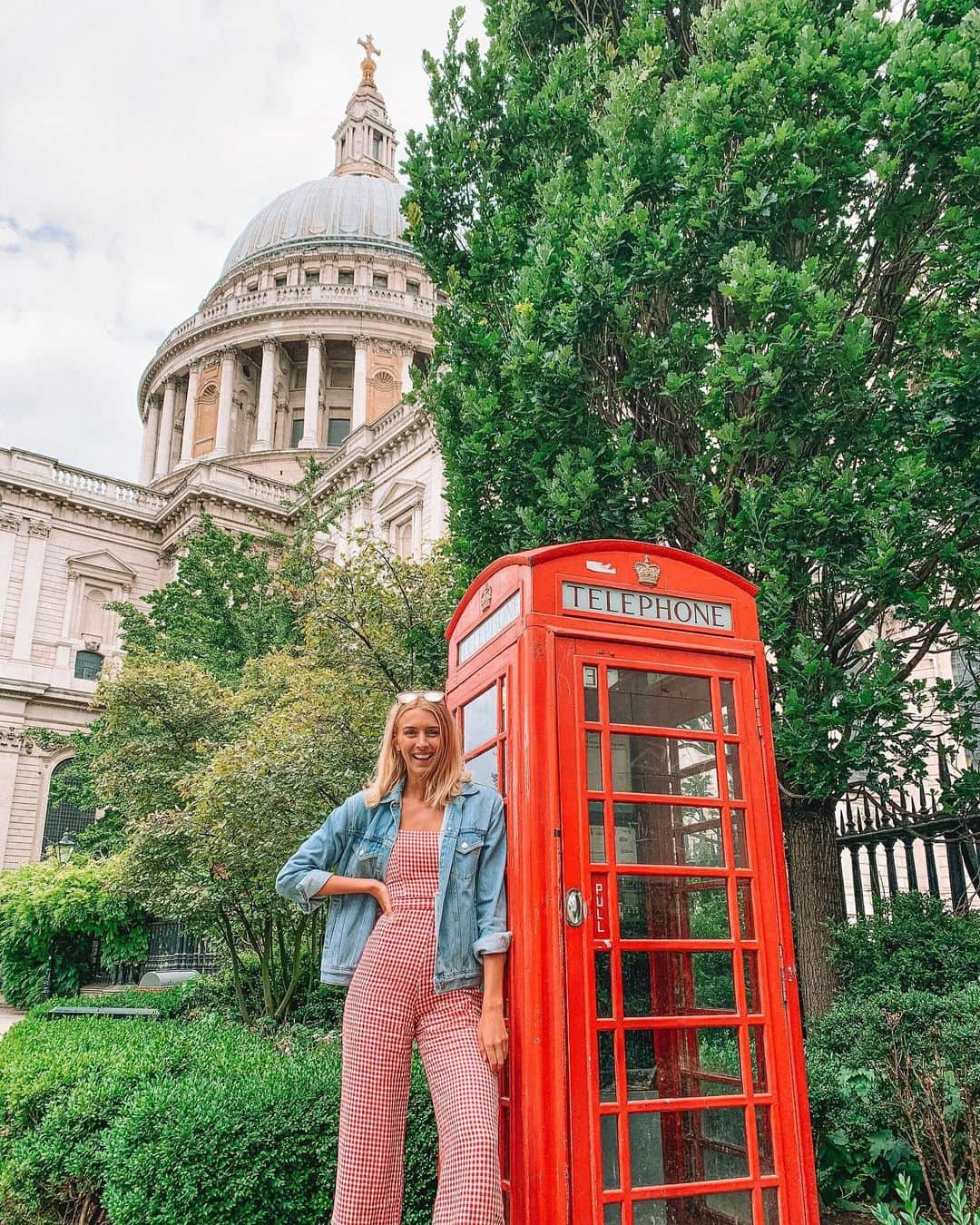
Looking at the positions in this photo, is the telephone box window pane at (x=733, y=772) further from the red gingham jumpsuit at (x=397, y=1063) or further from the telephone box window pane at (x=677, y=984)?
the red gingham jumpsuit at (x=397, y=1063)

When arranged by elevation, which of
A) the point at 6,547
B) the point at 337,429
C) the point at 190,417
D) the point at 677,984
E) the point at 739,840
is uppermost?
the point at 190,417

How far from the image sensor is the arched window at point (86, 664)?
38.5 m

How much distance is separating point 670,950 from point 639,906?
219 mm

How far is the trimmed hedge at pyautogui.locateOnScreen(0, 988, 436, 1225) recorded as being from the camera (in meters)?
4.77

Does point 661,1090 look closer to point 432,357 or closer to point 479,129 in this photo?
point 432,357

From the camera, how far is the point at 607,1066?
3699 mm

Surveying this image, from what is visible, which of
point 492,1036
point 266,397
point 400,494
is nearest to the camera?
point 492,1036

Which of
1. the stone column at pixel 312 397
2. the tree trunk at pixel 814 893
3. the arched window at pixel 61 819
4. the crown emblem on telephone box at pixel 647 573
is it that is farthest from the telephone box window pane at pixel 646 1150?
the stone column at pixel 312 397

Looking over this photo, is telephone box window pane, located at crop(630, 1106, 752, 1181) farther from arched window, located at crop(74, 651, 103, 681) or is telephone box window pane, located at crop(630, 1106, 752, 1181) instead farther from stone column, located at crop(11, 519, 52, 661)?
arched window, located at crop(74, 651, 103, 681)

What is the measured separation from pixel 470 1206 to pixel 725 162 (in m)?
6.34

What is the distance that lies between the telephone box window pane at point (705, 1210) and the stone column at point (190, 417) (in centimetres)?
5410

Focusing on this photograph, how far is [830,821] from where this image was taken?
752 centimetres

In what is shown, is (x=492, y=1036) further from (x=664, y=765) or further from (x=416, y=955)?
(x=664, y=765)

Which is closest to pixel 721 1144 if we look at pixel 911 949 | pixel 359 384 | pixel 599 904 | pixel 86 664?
pixel 599 904
